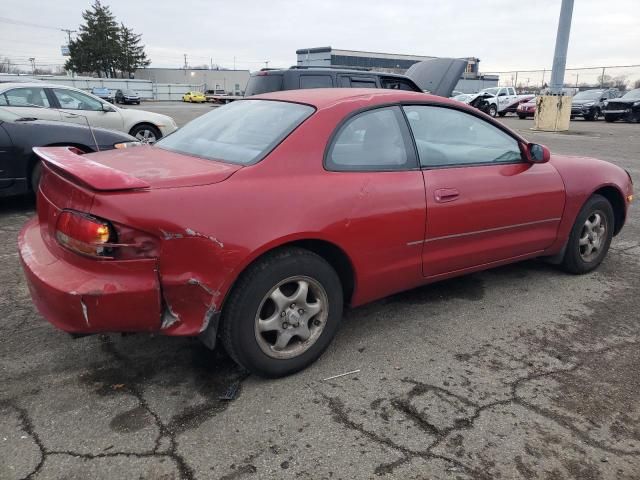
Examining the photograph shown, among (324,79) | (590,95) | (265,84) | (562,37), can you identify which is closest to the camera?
(324,79)

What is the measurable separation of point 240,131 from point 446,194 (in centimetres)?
135

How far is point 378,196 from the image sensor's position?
9.65ft

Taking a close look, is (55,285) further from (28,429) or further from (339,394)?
(339,394)

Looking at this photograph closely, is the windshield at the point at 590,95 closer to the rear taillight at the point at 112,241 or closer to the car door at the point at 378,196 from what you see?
→ the car door at the point at 378,196

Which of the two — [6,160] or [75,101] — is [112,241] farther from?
[75,101]

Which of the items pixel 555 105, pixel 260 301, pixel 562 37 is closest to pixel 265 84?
pixel 260 301

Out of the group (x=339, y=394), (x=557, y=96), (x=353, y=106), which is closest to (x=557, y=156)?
(x=353, y=106)

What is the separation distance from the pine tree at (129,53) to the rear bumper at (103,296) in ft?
272

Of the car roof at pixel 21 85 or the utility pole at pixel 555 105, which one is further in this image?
the utility pole at pixel 555 105

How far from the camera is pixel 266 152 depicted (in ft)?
8.95

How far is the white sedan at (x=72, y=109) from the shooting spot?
8.54 m

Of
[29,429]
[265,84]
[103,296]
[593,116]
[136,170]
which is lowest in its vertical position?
[29,429]

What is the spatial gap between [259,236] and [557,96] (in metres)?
20.0

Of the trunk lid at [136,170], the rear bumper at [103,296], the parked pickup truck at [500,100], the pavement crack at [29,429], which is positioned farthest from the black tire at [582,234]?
the parked pickup truck at [500,100]
